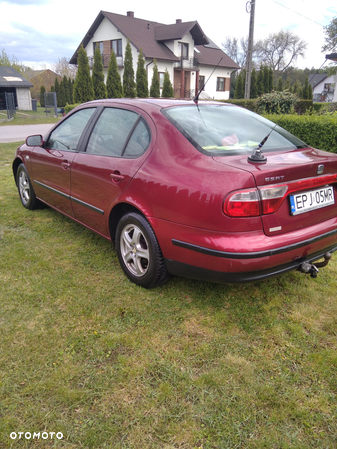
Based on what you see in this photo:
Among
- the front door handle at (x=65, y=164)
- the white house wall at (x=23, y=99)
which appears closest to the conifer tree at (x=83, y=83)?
the white house wall at (x=23, y=99)

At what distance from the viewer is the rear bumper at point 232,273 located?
2.44 meters

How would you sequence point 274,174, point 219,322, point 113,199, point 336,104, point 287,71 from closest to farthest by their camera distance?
1. point 274,174
2. point 219,322
3. point 113,199
4. point 336,104
5. point 287,71

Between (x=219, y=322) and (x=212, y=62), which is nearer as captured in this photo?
(x=219, y=322)

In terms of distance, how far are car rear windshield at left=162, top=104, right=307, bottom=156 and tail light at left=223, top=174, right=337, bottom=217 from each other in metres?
0.47

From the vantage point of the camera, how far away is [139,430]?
72.9 inches

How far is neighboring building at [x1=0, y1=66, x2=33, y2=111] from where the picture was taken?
126ft

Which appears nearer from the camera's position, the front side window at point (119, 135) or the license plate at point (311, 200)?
the license plate at point (311, 200)

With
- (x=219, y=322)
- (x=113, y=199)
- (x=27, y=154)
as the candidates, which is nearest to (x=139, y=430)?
(x=219, y=322)

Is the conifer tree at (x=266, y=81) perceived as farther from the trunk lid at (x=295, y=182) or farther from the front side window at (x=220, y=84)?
the trunk lid at (x=295, y=182)

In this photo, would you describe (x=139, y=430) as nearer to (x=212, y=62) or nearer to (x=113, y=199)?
(x=113, y=199)

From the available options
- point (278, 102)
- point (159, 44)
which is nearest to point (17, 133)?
point (278, 102)

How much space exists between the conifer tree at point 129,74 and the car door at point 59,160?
2681 cm

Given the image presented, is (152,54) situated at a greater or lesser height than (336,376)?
greater

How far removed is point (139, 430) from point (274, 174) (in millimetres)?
1677
